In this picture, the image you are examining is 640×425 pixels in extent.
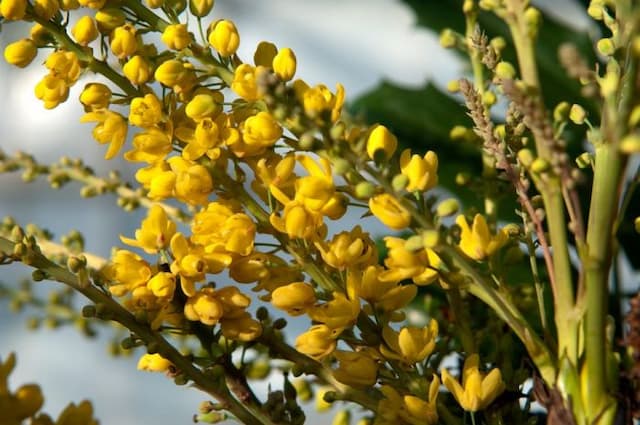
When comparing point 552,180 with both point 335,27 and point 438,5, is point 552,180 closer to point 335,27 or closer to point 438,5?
point 438,5

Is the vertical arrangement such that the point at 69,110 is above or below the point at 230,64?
above

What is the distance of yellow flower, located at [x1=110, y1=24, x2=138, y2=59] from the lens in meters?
0.36

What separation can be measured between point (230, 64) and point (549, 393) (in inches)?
6.8

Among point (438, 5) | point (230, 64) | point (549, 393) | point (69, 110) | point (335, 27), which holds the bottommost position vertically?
point (549, 393)

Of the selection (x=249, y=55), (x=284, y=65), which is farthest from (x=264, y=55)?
(x=249, y=55)

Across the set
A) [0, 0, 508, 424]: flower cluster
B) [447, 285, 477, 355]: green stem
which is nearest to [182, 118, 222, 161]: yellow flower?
[0, 0, 508, 424]: flower cluster

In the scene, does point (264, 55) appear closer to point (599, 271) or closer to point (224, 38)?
point (224, 38)

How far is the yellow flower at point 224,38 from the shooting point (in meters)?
0.36

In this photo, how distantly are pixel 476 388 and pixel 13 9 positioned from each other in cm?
22

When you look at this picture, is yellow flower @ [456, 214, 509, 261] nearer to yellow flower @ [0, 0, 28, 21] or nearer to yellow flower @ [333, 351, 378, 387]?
yellow flower @ [333, 351, 378, 387]

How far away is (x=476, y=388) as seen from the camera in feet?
1.15

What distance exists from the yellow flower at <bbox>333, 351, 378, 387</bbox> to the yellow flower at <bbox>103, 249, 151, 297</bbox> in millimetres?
79

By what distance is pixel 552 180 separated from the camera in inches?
11.9

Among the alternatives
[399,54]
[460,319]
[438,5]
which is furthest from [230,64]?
[399,54]
